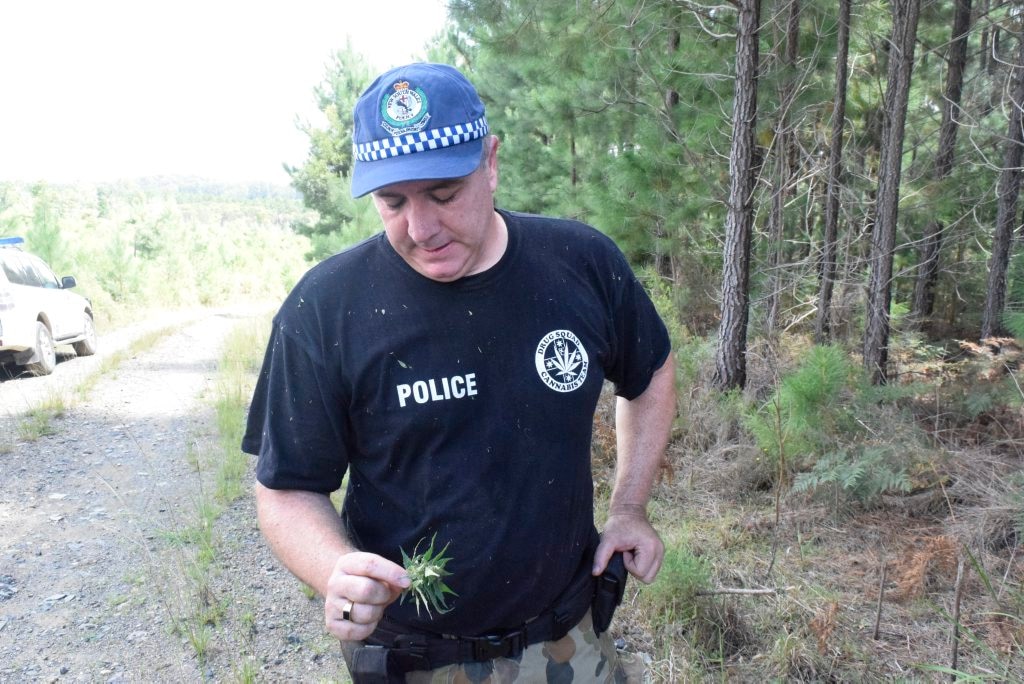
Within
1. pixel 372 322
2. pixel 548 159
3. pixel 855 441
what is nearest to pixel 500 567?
pixel 372 322

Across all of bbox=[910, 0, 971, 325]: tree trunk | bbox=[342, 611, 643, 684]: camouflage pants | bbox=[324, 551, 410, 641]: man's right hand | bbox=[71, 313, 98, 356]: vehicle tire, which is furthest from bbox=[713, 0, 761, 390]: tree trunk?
bbox=[71, 313, 98, 356]: vehicle tire

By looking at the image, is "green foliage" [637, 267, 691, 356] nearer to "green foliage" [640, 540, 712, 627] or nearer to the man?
"green foliage" [640, 540, 712, 627]

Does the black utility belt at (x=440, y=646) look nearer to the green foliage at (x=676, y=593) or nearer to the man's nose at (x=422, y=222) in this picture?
the man's nose at (x=422, y=222)

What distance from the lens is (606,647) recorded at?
1.94 metres

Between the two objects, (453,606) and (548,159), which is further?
(548,159)

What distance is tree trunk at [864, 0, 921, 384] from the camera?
634 cm

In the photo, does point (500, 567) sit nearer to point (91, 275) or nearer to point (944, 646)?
point (944, 646)

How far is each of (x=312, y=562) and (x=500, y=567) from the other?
408mm

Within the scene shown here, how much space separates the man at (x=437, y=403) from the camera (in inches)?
62.2

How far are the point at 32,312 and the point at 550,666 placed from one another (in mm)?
10449

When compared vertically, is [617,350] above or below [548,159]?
below

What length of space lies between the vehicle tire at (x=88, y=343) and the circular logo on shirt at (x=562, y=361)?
498 inches

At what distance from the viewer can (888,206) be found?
6.41 metres

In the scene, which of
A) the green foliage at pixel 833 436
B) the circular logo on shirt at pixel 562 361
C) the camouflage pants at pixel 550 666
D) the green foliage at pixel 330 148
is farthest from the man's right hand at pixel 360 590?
the green foliage at pixel 330 148
